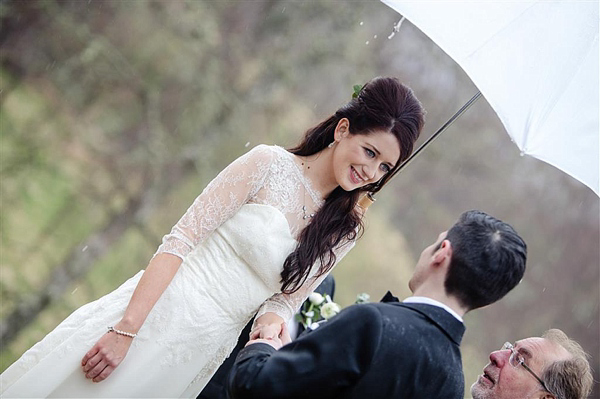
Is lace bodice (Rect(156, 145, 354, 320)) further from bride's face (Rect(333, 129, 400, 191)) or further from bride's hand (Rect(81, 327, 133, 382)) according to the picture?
bride's hand (Rect(81, 327, 133, 382))

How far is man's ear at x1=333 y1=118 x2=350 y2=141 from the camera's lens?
242 centimetres

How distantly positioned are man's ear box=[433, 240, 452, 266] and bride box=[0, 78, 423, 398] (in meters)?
0.62

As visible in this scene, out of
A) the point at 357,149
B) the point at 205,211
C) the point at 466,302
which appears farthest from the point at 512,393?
the point at 205,211

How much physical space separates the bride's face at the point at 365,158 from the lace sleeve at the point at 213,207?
30cm

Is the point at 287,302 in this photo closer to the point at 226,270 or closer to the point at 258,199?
the point at 226,270

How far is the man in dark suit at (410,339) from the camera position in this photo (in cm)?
164

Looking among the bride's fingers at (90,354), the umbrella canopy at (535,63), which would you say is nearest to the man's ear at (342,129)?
the umbrella canopy at (535,63)

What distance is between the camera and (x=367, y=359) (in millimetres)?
1638

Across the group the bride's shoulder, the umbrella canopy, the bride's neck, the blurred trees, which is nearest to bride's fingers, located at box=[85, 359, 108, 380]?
the bride's shoulder

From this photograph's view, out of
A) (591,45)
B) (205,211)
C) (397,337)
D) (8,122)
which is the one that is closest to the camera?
(397,337)

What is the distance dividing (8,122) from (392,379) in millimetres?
4954

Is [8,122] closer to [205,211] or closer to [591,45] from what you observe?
[205,211]

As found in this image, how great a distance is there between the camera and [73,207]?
591 centimetres

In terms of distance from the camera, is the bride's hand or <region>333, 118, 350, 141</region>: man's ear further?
<region>333, 118, 350, 141</region>: man's ear
